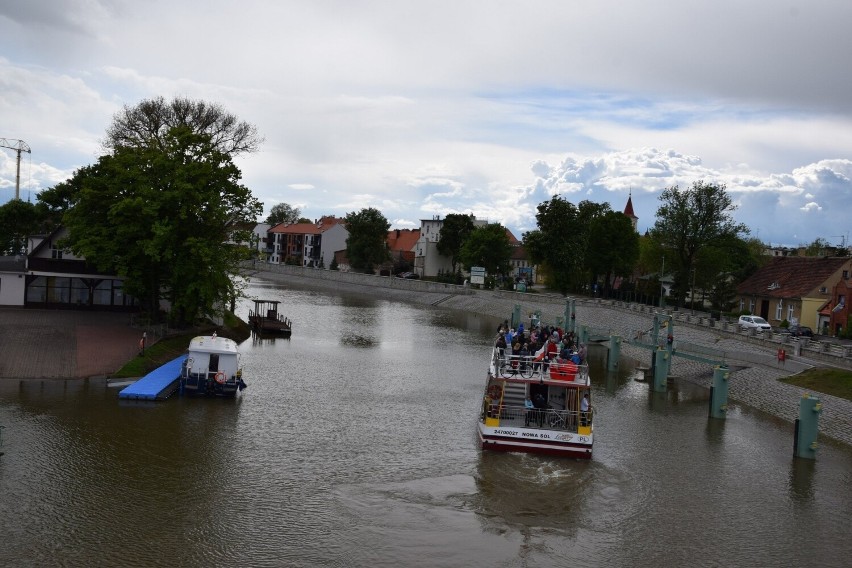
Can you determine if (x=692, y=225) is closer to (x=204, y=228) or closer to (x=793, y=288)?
(x=793, y=288)

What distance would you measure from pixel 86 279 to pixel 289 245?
4908 inches

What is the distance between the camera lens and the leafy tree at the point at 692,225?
86.1m

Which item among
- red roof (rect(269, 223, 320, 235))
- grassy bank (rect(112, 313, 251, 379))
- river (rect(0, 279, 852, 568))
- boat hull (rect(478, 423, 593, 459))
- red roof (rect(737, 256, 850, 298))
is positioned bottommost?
river (rect(0, 279, 852, 568))

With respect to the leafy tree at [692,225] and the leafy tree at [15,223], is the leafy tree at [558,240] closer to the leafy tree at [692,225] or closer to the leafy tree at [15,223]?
the leafy tree at [692,225]

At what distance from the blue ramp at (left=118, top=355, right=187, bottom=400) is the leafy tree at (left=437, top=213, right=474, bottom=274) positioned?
102 meters

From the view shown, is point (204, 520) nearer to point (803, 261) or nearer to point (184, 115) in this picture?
point (184, 115)

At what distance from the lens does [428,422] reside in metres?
35.5

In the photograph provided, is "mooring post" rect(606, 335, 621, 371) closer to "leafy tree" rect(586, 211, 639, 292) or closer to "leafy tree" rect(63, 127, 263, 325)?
"leafy tree" rect(63, 127, 263, 325)

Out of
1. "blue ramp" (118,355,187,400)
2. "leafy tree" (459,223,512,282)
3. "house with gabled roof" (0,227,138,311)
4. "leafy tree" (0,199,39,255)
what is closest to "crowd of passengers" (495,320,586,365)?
"blue ramp" (118,355,187,400)

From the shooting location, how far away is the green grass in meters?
38.7

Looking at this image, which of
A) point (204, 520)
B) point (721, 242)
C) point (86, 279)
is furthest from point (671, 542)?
point (721, 242)

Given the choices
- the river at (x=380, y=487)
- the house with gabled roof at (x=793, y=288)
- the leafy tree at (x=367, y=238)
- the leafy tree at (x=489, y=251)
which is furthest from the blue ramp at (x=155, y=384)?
the leafy tree at (x=367, y=238)

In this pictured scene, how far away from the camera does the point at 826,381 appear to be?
1588 inches

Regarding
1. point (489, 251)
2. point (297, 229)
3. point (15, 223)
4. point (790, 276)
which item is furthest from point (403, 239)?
point (790, 276)
